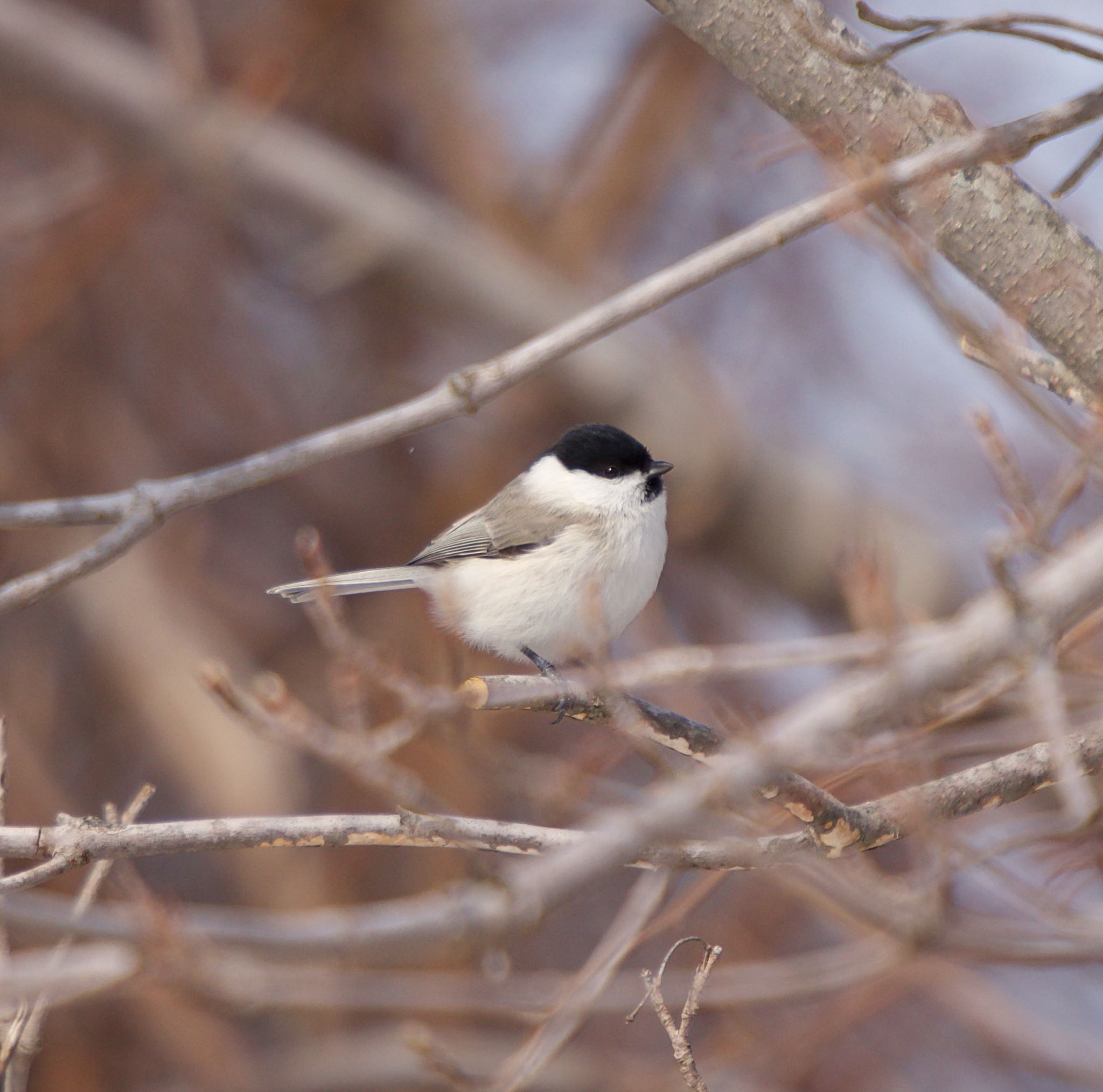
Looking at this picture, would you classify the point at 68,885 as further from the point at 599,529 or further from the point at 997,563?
the point at 997,563

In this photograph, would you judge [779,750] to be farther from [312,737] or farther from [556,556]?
[556,556]

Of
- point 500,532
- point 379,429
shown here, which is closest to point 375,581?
point 500,532

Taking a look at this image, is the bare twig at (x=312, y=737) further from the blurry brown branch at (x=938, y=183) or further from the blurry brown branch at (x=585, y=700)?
the blurry brown branch at (x=938, y=183)

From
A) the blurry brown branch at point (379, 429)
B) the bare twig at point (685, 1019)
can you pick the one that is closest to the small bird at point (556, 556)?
the blurry brown branch at point (379, 429)

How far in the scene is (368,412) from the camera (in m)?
4.62

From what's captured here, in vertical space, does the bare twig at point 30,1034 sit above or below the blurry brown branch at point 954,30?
below

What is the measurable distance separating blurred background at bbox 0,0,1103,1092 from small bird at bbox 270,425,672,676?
3.75ft

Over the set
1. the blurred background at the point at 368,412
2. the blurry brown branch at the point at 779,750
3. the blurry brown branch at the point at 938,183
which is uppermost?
the blurry brown branch at the point at 938,183

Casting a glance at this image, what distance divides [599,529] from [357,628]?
2.27 metres

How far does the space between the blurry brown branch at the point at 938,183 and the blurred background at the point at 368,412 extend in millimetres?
2335

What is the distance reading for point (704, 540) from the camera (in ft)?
14.2

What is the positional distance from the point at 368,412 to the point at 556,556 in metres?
2.54

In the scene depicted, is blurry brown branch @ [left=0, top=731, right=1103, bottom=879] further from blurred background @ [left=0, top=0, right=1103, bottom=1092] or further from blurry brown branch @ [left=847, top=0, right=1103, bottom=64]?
blurred background @ [left=0, top=0, right=1103, bottom=1092]

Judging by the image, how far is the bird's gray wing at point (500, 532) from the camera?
238 cm
